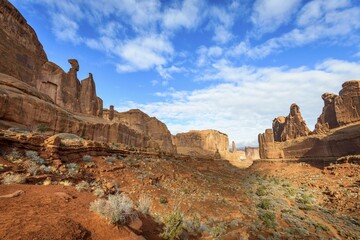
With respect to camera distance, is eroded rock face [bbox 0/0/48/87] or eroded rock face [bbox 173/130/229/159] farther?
eroded rock face [bbox 173/130/229/159]

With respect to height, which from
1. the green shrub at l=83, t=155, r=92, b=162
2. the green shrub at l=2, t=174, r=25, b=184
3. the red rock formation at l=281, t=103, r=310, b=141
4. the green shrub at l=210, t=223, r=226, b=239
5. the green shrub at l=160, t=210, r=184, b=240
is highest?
the red rock formation at l=281, t=103, r=310, b=141

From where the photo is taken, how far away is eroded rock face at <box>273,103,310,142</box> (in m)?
56.4

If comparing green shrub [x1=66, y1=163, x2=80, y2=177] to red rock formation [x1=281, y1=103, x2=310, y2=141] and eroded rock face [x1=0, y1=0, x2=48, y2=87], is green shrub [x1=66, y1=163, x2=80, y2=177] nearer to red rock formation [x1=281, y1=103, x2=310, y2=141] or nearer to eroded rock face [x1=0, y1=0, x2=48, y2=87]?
eroded rock face [x1=0, y1=0, x2=48, y2=87]

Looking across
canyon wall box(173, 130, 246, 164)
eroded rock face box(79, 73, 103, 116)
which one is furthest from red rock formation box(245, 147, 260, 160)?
eroded rock face box(79, 73, 103, 116)

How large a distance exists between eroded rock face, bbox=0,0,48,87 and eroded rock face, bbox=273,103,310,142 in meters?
64.5

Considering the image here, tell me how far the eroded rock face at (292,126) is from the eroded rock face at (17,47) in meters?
64.5

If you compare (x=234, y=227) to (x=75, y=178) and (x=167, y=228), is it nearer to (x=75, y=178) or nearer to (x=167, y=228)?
(x=167, y=228)

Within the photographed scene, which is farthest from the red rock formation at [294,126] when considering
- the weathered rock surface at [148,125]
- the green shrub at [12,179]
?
the green shrub at [12,179]

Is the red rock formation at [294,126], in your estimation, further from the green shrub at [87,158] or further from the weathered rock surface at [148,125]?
the green shrub at [87,158]

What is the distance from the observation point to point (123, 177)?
14.3m

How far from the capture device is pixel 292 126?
58.9 m

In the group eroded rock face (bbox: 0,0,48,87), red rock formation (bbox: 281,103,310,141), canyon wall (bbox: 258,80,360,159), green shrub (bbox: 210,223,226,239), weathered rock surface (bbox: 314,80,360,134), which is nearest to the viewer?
green shrub (bbox: 210,223,226,239)

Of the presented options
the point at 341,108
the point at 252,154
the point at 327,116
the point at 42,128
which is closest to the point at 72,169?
the point at 42,128

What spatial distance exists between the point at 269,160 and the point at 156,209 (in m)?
56.4
